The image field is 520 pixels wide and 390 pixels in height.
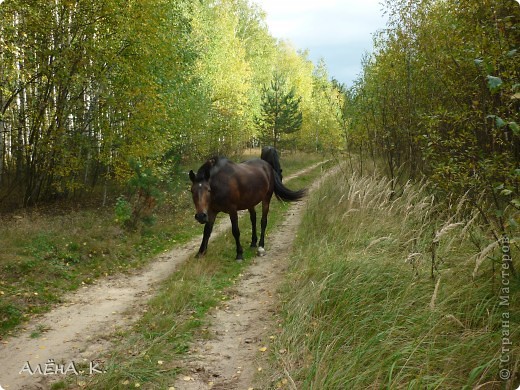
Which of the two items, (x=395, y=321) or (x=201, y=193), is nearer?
(x=395, y=321)

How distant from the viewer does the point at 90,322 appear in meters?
5.63

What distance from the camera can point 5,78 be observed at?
31.5ft

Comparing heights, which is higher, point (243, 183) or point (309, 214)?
point (243, 183)

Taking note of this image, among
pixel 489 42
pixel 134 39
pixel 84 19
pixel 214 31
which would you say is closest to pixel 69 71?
pixel 84 19

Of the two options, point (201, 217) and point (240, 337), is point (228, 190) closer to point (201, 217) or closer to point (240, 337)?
point (201, 217)

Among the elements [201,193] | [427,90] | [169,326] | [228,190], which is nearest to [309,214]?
[228,190]

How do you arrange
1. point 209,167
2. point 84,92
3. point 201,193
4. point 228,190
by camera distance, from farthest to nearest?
point 84,92 → point 228,190 → point 209,167 → point 201,193

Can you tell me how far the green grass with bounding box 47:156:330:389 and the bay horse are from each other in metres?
0.73

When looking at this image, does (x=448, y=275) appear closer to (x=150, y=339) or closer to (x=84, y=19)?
(x=150, y=339)

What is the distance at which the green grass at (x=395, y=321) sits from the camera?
11.1 ft

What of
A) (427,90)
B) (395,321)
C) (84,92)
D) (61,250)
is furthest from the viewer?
(84,92)

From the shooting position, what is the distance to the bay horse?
7773 millimetres

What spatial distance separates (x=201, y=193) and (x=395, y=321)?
189 inches

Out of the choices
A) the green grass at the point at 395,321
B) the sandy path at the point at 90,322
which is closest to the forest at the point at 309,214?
the green grass at the point at 395,321
